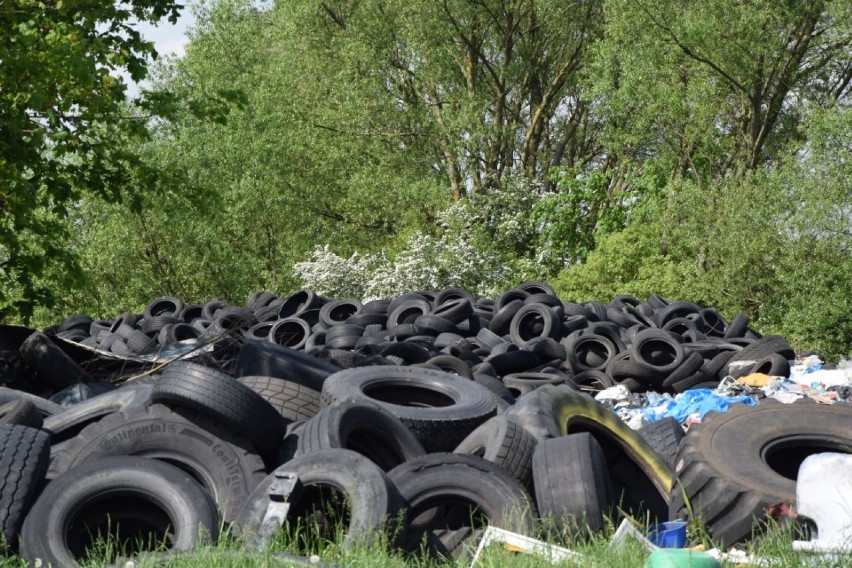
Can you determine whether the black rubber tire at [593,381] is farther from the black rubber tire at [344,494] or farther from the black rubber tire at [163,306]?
the black rubber tire at [163,306]

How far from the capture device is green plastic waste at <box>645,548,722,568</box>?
15.4 feet

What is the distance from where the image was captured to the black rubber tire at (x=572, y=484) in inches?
245

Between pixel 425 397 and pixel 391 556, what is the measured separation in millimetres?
4164

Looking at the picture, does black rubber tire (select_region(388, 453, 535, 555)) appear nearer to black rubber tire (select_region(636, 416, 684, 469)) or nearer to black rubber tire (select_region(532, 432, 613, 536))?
black rubber tire (select_region(532, 432, 613, 536))

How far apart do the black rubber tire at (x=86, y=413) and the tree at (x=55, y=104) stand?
4.86 metres

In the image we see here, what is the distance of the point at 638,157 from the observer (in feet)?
121

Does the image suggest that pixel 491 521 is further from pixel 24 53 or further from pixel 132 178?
pixel 132 178

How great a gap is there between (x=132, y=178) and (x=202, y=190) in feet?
3.49

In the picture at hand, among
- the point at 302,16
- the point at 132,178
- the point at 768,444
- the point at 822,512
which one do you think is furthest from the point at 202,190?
the point at 302,16

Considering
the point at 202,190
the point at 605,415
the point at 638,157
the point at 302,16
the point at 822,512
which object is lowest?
the point at 822,512


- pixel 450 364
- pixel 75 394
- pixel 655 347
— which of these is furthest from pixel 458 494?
pixel 655 347

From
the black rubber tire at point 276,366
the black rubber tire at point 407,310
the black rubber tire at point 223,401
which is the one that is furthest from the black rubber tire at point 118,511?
the black rubber tire at point 407,310

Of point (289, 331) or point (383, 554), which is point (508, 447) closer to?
point (383, 554)

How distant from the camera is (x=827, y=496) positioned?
6.24 m
